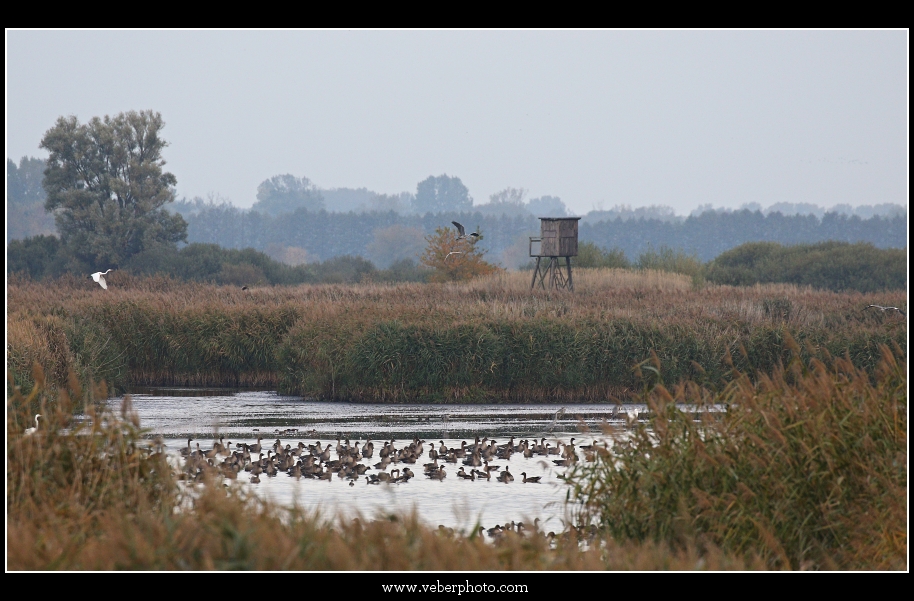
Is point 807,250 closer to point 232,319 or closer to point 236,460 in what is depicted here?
point 232,319

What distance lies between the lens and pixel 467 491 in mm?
12602

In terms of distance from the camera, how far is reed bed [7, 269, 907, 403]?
21.6 m

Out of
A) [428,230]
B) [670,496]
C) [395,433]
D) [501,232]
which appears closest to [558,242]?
[395,433]

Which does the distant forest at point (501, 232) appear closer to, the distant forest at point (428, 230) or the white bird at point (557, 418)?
the distant forest at point (428, 230)

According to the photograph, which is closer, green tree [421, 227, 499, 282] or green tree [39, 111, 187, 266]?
green tree [421, 227, 499, 282]

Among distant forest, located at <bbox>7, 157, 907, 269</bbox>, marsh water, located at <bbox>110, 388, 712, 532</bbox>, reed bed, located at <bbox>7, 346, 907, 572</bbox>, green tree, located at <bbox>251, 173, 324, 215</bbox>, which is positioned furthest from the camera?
green tree, located at <bbox>251, 173, 324, 215</bbox>

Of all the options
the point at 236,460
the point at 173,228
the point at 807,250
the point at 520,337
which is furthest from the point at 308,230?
the point at 236,460

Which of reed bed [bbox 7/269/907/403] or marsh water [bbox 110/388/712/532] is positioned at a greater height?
reed bed [bbox 7/269/907/403]

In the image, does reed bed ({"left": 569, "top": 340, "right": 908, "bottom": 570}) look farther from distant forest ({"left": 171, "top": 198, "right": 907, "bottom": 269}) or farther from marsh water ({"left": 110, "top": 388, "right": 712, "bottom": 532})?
distant forest ({"left": 171, "top": 198, "right": 907, "bottom": 269})

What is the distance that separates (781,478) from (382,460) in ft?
23.7

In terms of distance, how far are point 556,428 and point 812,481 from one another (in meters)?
10.3

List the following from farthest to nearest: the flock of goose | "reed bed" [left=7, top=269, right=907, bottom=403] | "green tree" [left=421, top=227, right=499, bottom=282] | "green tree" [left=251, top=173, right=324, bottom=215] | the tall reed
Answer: "green tree" [left=251, top=173, right=324, bottom=215] → "green tree" [left=421, top=227, right=499, bottom=282] → "reed bed" [left=7, top=269, right=907, bottom=403] → the flock of goose → the tall reed

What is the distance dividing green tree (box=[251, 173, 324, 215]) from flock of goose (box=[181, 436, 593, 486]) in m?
138

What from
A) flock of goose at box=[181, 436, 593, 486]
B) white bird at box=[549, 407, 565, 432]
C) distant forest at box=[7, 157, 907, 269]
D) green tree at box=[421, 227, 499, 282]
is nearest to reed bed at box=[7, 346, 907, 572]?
flock of goose at box=[181, 436, 593, 486]
